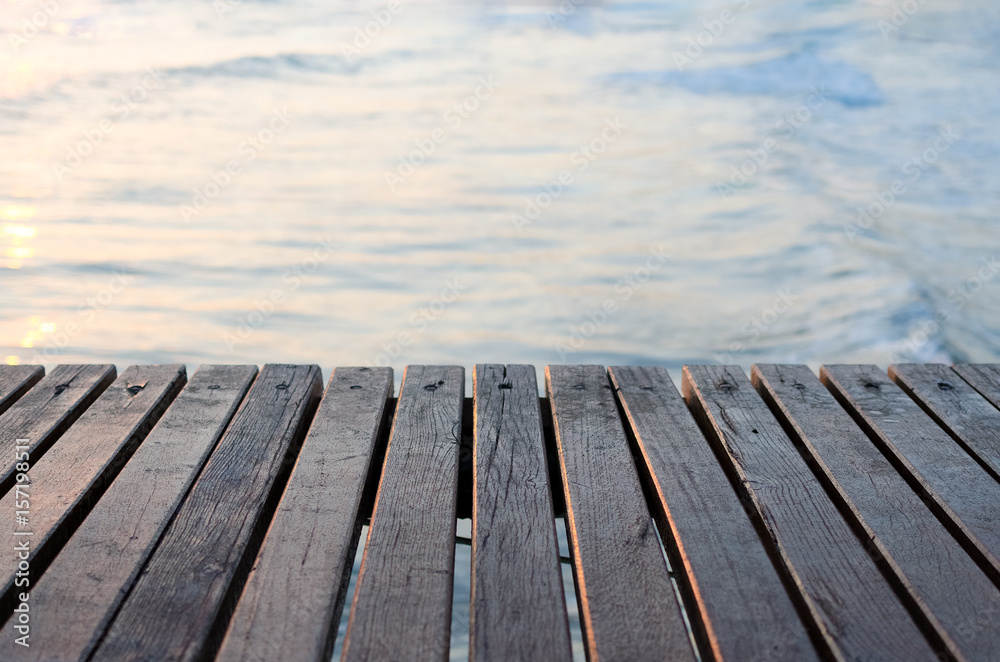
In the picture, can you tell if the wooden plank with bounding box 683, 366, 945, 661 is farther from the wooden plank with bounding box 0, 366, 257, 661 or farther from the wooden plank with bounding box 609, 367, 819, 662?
the wooden plank with bounding box 0, 366, 257, 661

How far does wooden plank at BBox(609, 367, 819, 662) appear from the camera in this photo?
1.05 m

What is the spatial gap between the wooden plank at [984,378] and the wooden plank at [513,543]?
38.2 inches

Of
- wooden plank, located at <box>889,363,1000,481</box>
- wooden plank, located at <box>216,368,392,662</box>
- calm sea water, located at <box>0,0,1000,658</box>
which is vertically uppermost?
calm sea water, located at <box>0,0,1000,658</box>

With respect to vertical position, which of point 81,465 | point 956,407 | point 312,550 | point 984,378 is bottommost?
point 312,550

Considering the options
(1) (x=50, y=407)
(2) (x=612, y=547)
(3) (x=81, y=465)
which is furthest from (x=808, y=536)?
(1) (x=50, y=407)

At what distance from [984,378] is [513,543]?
4.20 feet

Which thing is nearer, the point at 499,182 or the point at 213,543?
the point at 213,543

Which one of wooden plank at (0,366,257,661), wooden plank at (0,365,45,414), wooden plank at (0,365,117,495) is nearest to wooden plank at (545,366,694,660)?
wooden plank at (0,366,257,661)

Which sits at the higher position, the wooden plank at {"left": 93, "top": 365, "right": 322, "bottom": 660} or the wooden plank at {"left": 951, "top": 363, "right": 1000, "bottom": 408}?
the wooden plank at {"left": 951, "top": 363, "right": 1000, "bottom": 408}

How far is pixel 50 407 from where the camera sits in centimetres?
176

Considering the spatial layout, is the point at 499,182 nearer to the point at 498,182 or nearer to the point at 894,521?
the point at 498,182

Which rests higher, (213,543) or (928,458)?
(928,458)

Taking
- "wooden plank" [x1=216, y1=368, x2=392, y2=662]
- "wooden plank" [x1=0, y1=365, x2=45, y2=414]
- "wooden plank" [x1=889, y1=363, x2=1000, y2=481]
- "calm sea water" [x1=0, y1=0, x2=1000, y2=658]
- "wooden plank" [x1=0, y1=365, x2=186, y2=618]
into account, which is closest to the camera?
"wooden plank" [x1=216, y1=368, x2=392, y2=662]

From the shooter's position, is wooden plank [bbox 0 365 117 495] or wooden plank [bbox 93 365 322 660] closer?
wooden plank [bbox 93 365 322 660]
